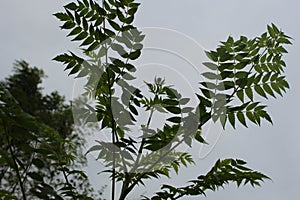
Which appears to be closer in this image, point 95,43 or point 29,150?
point 29,150

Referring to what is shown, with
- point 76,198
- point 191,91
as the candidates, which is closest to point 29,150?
point 76,198

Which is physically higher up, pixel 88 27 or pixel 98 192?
pixel 98 192

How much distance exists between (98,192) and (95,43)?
426 centimetres

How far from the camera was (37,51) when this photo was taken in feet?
12.4

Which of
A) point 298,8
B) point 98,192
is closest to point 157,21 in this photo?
point 298,8

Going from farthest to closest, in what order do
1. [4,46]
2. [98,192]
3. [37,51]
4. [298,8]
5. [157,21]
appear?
[98,192], [4,46], [37,51], [298,8], [157,21]

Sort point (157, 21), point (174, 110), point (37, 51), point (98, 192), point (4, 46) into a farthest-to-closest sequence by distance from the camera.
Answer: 1. point (98, 192)
2. point (4, 46)
3. point (37, 51)
4. point (157, 21)
5. point (174, 110)

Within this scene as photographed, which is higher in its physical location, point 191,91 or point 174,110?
point 191,91

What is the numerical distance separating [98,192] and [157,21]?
306cm

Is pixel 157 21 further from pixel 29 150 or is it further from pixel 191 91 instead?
pixel 29 150

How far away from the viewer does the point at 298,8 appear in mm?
2701

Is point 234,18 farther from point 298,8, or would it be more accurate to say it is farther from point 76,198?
point 76,198

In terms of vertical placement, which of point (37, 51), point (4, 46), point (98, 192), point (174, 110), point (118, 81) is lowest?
point (174, 110)

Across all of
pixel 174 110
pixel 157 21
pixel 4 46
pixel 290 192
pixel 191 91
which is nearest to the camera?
pixel 174 110
